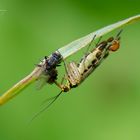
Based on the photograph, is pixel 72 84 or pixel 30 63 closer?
pixel 72 84

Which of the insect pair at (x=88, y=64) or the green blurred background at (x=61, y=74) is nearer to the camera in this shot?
the insect pair at (x=88, y=64)

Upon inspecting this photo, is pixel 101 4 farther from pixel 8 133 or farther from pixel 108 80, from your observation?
pixel 8 133

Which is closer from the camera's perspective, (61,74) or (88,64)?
(88,64)

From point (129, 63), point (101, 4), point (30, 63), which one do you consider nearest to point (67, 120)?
point (30, 63)

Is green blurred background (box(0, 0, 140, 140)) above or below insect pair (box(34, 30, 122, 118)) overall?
below

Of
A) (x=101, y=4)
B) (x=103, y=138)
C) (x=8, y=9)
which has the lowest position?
(x=103, y=138)

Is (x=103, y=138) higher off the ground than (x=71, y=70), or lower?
lower

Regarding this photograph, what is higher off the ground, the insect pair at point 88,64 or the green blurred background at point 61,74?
the insect pair at point 88,64

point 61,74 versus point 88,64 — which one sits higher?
point 88,64
